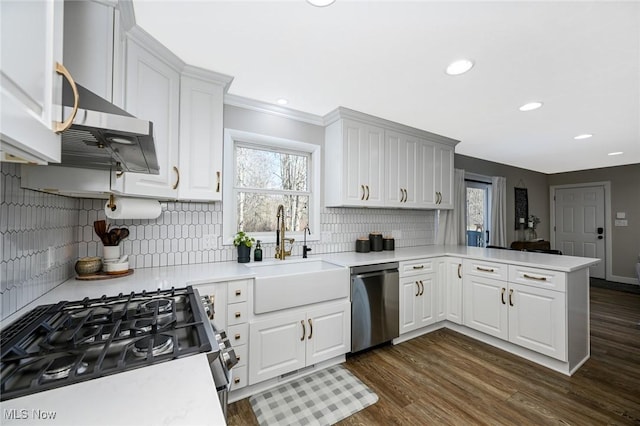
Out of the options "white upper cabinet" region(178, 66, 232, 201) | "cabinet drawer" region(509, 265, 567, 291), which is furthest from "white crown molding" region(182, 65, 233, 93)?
"cabinet drawer" region(509, 265, 567, 291)

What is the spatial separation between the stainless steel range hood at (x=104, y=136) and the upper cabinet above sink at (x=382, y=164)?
6.13ft

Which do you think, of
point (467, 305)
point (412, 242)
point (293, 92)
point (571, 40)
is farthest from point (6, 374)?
point (412, 242)

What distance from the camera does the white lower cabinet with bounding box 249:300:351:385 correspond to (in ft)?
6.40

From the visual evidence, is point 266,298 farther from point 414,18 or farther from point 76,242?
point 414,18

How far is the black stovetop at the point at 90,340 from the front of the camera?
681 mm

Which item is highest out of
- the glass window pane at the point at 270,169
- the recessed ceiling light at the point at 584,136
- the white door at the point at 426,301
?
the recessed ceiling light at the point at 584,136

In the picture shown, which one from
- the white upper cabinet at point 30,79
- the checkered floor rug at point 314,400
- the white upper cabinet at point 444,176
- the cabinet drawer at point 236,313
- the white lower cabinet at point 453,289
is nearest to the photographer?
the white upper cabinet at point 30,79

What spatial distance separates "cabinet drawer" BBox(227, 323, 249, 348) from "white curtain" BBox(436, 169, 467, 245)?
3.19 meters

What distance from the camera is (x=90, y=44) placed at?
1.30 m

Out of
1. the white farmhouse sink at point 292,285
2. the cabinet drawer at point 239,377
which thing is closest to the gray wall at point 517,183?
the white farmhouse sink at point 292,285

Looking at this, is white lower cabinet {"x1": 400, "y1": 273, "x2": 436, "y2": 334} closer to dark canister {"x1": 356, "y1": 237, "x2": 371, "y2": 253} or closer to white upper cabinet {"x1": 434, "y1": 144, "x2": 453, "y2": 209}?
dark canister {"x1": 356, "y1": 237, "x2": 371, "y2": 253}

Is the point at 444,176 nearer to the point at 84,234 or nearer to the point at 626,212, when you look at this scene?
the point at 84,234

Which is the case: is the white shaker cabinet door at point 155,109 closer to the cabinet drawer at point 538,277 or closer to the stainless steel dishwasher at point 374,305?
the stainless steel dishwasher at point 374,305

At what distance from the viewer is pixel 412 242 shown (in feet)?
12.5
